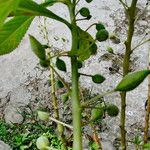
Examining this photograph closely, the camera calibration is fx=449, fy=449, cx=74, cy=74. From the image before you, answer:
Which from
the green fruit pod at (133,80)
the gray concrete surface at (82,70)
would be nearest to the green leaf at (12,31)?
the green fruit pod at (133,80)

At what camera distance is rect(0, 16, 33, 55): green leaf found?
0.69 meters

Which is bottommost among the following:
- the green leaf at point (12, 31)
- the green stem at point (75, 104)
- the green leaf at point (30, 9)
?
the green stem at point (75, 104)

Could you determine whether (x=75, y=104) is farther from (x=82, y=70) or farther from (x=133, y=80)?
(x=82, y=70)

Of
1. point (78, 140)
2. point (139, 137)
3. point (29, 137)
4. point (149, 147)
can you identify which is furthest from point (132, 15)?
point (29, 137)

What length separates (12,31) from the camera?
700 mm

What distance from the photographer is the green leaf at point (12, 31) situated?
694 millimetres

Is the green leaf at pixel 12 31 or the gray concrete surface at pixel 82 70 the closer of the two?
the green leaf at pixel 12 31

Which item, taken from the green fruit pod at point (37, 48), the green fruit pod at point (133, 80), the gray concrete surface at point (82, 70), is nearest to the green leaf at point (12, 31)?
the green fruit pod at point (37, 48)

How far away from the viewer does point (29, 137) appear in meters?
3.01

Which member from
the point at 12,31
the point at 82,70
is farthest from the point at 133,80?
the point at 82,70

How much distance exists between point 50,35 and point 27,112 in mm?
676

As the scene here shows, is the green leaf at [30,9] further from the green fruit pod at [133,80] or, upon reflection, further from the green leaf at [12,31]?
the green fruit pod at [133,80]

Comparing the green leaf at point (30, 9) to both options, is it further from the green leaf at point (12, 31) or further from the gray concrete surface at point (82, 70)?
the gray concrete surface at point (82, 70)

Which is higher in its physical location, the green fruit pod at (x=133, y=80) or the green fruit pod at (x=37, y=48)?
the green fruit pod at (x=37, y=48)
